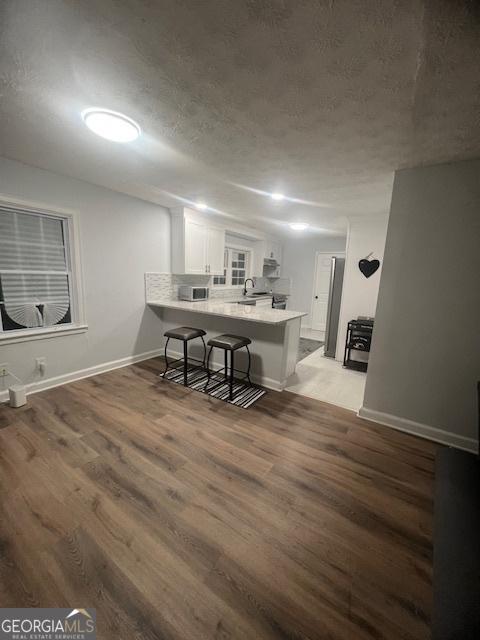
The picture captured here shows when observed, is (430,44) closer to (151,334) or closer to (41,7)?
(41,7)

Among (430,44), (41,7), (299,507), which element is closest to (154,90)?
(41,7)

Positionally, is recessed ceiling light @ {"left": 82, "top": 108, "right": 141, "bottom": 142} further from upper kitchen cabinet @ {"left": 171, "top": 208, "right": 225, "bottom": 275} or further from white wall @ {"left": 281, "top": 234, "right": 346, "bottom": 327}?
white wall @ {"left": 281, "top": 234, "right": 346, "bottom": 327}

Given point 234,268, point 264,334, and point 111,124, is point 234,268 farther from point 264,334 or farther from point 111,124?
point 111,124

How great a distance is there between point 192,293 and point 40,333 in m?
2.05

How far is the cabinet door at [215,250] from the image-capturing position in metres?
4.51

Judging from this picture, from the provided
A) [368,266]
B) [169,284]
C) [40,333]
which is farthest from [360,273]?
[40,333]

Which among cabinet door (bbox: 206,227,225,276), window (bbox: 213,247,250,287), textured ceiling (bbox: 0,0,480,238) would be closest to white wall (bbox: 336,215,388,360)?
textured ceiling (bbox: 0,0,480,238)

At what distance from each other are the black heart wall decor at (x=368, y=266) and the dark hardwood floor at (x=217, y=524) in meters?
2.48

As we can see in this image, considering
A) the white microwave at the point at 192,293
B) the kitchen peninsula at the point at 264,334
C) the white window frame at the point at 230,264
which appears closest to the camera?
the kitchen peninsula at the point at 264,334

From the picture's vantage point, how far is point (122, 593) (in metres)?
1.17

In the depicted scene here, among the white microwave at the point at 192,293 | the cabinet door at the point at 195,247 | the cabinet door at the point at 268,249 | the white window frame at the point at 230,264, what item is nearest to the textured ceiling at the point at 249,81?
the cabinet door at the point at 195,247

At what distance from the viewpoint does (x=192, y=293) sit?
4.16 m

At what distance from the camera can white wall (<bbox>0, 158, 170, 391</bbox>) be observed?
9.07 ft

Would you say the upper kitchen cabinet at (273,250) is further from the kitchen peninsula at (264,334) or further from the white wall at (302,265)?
the kitchen peninsula at (264,334)
